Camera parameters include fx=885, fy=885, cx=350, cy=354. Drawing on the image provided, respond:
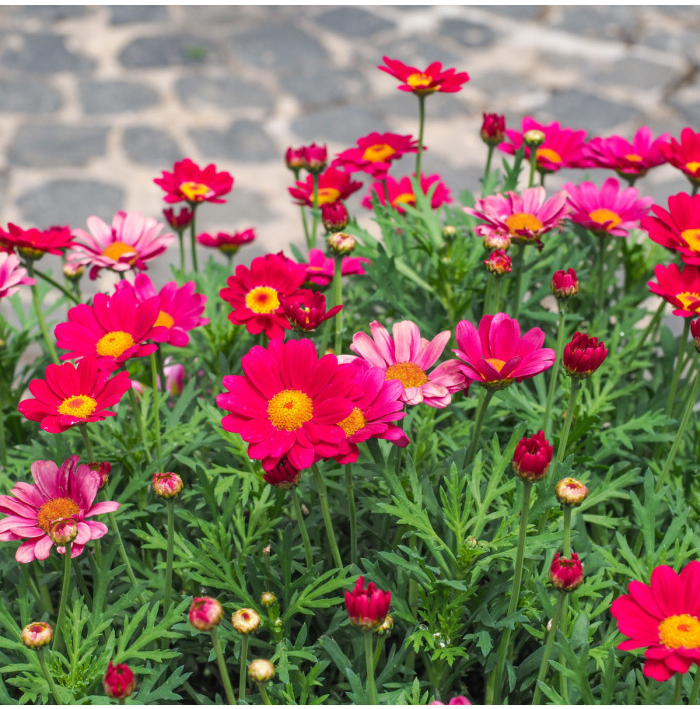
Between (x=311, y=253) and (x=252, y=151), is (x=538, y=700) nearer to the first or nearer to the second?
(x=311, y=253)

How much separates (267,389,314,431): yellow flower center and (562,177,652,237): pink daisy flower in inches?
19.2

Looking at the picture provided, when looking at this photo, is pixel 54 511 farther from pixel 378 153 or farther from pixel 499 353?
pixel 378 153

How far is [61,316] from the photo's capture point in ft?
7.10

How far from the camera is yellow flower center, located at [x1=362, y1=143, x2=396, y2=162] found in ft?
3.88

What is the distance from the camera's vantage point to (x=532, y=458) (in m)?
0.65

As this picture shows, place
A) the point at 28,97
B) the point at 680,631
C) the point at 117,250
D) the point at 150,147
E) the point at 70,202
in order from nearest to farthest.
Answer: the point at 680,631 → the point at 117,250 → the point at 70,202 → the point at 150,147 → the point at 28,97

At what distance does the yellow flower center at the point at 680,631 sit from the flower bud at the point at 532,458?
0.44 feet

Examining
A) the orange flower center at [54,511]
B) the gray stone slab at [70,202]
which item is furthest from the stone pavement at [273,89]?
the orange flower center at [54,511]

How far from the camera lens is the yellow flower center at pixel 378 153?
1.18 metres

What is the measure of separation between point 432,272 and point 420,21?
276 centimetres

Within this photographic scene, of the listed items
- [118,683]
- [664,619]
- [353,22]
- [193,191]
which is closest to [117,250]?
[193,191]

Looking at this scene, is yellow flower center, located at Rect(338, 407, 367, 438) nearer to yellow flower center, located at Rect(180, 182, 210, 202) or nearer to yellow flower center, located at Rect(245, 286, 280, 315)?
yellow flower center, located at Rect(245, 286, 280, 315)

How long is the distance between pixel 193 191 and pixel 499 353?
0.52 m

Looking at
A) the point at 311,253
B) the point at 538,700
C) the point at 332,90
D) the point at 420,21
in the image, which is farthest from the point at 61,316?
the point at 420,21
